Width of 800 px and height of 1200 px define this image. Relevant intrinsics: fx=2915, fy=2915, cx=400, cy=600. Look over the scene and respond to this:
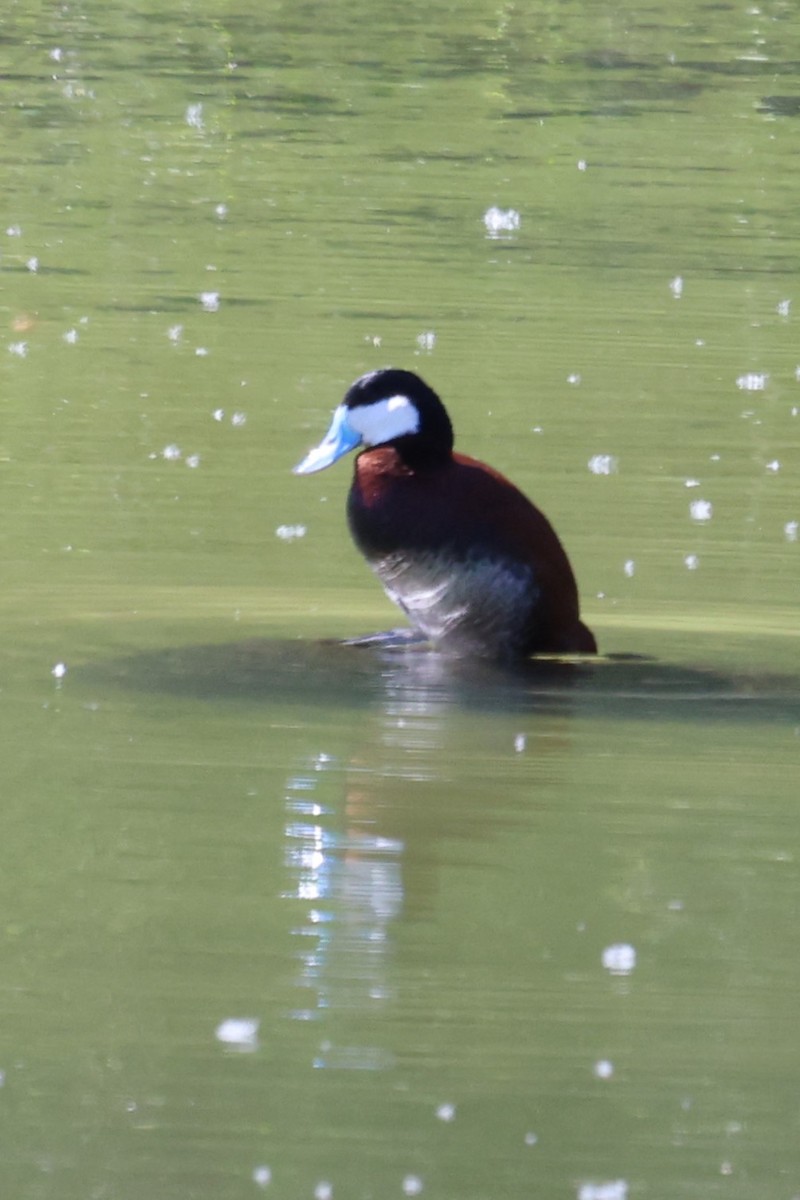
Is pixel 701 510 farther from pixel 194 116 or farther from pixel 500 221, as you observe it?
pixel 194 116

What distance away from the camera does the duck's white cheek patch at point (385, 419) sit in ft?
23.2

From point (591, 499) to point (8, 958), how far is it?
15.5 feet

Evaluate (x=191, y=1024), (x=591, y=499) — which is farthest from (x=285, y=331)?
(x=191, y=1024)

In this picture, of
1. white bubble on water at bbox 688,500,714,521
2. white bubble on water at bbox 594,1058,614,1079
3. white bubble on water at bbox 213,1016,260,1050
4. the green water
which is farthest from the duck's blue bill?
white bubble on water at bbox 594,1058,614,1079

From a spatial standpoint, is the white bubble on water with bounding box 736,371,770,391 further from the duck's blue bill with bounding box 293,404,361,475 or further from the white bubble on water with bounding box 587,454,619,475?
the duck's blue bill with bounding box 293,404,361,475

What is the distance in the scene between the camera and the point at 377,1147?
398 cm

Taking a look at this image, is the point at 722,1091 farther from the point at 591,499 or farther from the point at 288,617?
the point at 591,499

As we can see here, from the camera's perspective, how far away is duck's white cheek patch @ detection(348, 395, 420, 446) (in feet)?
23.2

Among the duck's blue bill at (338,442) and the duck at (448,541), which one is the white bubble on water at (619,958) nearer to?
the duck at (448,541)

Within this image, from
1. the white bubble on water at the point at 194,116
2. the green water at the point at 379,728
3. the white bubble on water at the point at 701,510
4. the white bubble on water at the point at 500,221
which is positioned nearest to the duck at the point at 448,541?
the green water at the point at 379,728

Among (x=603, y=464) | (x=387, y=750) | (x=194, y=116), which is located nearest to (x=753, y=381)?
(x=603, y=464)

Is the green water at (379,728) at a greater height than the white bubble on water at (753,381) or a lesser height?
lesser

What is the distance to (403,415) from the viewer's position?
7.09 meters

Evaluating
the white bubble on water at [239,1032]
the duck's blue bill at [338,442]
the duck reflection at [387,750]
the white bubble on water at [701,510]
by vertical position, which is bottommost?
the white bubble on water at [239,1032]
